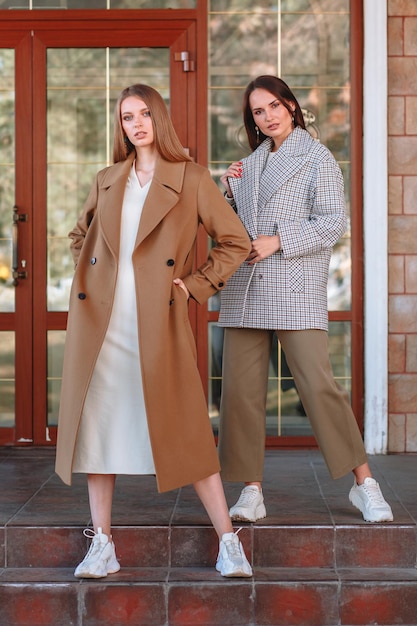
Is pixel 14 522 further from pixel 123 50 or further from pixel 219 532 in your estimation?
pixel 123 50

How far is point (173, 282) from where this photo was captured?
3.08 m

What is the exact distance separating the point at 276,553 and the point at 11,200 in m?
2.41

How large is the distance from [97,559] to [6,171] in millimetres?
2381

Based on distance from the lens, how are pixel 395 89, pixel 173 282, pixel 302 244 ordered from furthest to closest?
pixel 395 89, pixel 302 244, pixel 173 282

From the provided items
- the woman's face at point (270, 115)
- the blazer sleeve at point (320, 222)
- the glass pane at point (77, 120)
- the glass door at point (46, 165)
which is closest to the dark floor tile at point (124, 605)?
the blazer sleeve at point (320, 222)

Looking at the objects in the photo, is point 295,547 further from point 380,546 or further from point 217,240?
point 217,240

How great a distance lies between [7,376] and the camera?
15.9ft

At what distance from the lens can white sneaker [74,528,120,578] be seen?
311 centimetres

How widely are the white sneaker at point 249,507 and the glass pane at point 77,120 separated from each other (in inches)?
69.0

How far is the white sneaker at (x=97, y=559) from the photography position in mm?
3105

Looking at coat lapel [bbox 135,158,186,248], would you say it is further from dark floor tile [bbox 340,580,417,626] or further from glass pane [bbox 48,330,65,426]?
glass pane [bbox 48,330,65,426]

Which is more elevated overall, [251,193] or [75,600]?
[251,193]

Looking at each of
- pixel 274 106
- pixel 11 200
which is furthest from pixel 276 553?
pixel 11 200

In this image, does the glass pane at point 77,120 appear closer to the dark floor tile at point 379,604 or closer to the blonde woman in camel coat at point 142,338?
the blonde woman in camel coat at point 142,338
